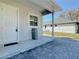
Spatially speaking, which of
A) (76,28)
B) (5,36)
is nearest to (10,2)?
(5,36)

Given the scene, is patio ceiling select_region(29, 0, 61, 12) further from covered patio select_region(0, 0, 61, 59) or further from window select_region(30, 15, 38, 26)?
window select_region(30, 15, 38, 26)

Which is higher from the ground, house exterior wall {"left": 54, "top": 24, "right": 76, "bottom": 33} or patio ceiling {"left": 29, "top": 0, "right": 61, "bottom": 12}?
patio ceiling {"left": 29, "top": 0, "right": 61, "bottom": 12}

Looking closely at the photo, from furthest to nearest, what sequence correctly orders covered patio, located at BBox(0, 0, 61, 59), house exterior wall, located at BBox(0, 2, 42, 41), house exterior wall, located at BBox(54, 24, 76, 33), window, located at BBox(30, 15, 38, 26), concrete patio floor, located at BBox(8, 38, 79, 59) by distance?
house exterior wall, located at BBox(54, 24, 76, 33)
window, located at BBox(30, 15, 38, 26)
house exterior wall, located at BBox(0, 2, 42, 41)
covered patio, located at BBox(0, 0, 61, 59)
concrete patio floor, located at BBox(8, 38, 79, 59)

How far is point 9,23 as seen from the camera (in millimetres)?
7355

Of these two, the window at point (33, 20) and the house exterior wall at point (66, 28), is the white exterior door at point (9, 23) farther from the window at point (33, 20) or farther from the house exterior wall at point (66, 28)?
the house exterior wall at point (66, 28)

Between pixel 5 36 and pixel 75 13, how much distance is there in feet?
149

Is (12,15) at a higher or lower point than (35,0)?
lower

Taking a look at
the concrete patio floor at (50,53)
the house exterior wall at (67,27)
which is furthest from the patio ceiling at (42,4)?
the house exterior wall at (67,27)

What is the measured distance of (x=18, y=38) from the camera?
8.24m

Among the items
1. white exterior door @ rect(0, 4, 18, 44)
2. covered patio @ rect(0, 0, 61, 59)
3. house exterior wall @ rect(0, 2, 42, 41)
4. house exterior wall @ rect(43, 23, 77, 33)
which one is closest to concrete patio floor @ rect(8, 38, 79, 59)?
covered patio @ rect(0, 0, 61, 59)

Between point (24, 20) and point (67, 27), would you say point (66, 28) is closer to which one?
point (67, 27)

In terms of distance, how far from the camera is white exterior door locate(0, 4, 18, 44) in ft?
23.0

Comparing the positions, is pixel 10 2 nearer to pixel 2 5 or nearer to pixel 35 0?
pixel 2 5

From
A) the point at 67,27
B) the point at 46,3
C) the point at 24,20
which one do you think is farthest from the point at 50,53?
the point at 67,27
